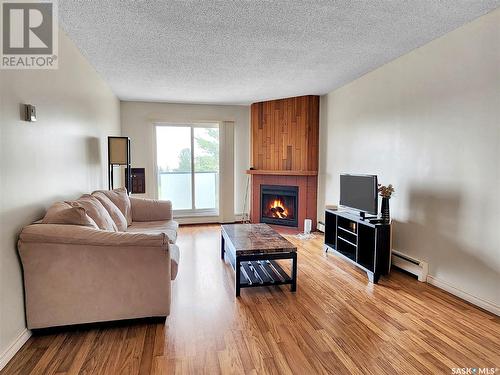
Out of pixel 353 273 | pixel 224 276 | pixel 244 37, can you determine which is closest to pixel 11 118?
pixel 244 37

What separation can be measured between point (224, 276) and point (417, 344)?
1.89 m

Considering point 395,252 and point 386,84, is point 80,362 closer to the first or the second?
point 395,252

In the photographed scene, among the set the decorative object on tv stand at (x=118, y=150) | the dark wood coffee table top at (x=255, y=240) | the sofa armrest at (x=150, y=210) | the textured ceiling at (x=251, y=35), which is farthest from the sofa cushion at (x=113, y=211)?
the textured ceiling at (x=251, y=35)

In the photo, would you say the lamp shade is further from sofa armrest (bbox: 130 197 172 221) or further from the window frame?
the window frame

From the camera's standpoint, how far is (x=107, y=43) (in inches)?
122

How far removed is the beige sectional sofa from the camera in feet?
7.02

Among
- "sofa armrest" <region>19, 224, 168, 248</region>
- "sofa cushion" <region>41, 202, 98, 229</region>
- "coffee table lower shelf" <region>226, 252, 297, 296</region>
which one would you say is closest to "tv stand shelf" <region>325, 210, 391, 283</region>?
"coffee table lower shelf" <region>226, 252, 297, 296</region>

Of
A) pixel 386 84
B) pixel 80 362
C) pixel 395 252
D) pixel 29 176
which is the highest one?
pixel 386 84

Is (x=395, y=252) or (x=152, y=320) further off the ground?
(x=395, y=252)

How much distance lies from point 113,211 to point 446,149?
3.37m

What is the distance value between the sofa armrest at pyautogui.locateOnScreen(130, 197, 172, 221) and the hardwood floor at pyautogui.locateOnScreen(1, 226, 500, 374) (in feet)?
3.95

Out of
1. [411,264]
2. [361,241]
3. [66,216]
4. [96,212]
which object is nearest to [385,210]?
[361,241]

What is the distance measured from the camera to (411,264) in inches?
134

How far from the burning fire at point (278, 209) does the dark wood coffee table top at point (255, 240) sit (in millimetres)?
2055
